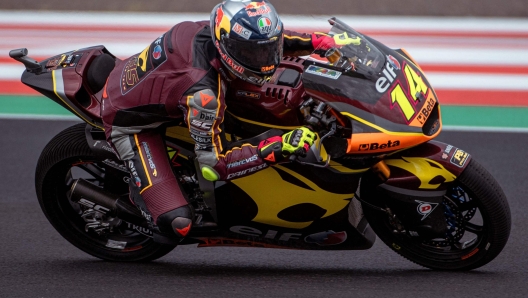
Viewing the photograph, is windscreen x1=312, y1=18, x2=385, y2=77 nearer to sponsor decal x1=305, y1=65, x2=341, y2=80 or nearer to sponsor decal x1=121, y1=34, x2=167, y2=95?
sponsor decal x1=305, y1=65, x2=341, y2=80

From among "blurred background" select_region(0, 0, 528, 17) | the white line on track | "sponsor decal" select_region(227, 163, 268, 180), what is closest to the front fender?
"sponsor decal" select_region(227, 163, 268, 180)

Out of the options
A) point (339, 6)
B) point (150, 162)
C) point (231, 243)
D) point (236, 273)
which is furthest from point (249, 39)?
point (339, 6)

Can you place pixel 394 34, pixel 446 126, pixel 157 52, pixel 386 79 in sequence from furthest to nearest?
pixel 394 34, pixel 446 126, pixel 157 52, pixel 386 79

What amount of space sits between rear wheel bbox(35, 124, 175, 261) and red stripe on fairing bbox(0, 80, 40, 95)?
3.98 metres

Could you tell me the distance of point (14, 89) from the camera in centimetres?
880

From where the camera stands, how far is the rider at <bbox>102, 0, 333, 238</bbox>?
3.97m

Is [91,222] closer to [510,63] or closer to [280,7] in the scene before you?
[510,63]

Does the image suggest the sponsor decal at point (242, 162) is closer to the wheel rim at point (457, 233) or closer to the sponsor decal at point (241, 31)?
the sponsor decal at point (241, 31)

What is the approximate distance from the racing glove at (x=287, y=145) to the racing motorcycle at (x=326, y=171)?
107mm

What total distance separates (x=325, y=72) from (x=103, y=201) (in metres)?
1.58

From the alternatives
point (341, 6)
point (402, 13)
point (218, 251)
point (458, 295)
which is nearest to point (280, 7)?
point (341, 6)

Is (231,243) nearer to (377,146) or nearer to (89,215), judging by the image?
(89,215)

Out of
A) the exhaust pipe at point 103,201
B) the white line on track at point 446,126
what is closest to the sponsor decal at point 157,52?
the exhaust pipe at point 103,201

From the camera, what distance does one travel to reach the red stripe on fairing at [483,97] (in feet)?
26.8
